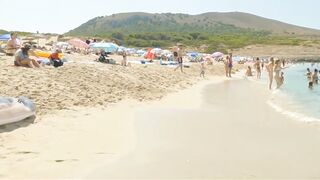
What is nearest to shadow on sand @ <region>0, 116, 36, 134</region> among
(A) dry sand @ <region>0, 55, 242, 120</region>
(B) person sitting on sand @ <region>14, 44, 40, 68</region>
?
(A) dry sand @ <region>0, 55, 242, 120</region>

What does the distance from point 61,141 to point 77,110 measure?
337cm

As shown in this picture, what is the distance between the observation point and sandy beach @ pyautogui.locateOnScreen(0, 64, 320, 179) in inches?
268

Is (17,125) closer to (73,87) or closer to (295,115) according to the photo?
(73,87)

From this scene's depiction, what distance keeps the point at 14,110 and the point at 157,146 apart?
3124 mm

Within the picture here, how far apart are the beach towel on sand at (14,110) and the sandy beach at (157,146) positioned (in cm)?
30

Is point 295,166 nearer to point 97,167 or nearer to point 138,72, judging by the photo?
point 97,167

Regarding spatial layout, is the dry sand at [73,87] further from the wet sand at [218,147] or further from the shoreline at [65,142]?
the wet sand at [218,147]

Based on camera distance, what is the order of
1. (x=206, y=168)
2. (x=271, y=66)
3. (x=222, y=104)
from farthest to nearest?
1. (x=271, y=66)
2. (x=222, y=104)
3. (x=206, y=168)

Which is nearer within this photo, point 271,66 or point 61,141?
point 61,141

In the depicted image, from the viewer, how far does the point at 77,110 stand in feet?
38.9

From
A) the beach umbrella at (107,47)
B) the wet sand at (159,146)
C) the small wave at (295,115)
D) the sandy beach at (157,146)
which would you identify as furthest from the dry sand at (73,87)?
the beach umbrella at (107,47)

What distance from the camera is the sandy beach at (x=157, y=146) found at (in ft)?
22.3

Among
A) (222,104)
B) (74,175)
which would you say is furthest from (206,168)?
(222,104)

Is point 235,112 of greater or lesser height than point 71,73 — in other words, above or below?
below
